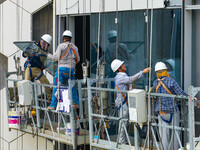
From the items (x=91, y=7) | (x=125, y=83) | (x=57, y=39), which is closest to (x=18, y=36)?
(x=57, y=39)

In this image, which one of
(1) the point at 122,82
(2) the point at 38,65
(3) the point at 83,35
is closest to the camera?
(1) the point at 122,82

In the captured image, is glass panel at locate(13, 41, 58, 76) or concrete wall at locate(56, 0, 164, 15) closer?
concrete wall at locate(56, 0, 164, 15)

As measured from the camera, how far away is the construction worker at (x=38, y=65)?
398 inches

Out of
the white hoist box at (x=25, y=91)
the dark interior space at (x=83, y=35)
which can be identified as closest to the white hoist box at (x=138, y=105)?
the white hoist box at (x=25, y=91)

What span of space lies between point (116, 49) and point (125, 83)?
4.93 feet

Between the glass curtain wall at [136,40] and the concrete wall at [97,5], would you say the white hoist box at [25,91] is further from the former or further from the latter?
the concrete wall at [97,5]

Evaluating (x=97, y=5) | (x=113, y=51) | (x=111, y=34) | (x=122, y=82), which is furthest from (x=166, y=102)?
(x=97, y=5)

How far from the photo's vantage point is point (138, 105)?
24.3ft

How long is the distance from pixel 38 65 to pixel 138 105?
3396mm

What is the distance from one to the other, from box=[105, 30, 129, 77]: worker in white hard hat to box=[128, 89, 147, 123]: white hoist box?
1950 millimetres

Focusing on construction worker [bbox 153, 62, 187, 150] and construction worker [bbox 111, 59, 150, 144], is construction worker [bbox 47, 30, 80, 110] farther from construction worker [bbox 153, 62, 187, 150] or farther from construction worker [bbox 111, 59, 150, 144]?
construction worker [bbox 153, 62, 187, 150]

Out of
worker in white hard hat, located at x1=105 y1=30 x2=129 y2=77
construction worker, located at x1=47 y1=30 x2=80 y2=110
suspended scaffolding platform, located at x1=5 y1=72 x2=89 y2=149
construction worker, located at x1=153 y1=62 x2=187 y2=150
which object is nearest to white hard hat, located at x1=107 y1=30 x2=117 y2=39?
worker in white hard hat, located at x1=105 y1=30 x2=129 y2=77

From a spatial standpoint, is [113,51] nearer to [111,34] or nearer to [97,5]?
[111,34]

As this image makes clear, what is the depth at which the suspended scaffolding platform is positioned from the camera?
889 cm
